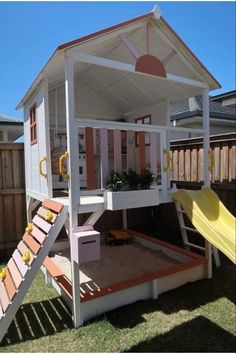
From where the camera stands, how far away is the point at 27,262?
3.10 meters

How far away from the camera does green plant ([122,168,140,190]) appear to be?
11.7 ft

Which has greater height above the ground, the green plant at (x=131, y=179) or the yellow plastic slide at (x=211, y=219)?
the green plant at (x=131, y=179)

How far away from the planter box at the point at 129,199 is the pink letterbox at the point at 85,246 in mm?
512

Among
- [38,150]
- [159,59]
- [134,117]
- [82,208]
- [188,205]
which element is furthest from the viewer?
[134,117]

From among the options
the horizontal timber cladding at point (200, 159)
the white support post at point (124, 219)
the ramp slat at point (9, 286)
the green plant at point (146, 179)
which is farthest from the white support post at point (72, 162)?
the white support post at point (124, 219)

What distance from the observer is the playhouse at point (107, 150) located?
10.4ft

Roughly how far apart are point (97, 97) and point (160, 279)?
428 centimetres

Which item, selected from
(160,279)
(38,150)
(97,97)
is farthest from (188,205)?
(97,97)

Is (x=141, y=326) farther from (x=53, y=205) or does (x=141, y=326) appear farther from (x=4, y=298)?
(x=53, y=205)

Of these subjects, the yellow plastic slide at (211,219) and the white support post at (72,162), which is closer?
the yellow plastic slide at (211,219)

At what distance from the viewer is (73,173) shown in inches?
123

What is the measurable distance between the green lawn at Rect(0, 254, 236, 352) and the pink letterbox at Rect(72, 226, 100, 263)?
0.86 meters

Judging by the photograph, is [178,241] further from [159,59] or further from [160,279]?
[159,59]

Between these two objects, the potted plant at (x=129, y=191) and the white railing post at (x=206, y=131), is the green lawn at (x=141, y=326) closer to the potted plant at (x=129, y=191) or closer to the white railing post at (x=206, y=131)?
the potted plant at (x=129, y=191)
